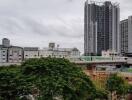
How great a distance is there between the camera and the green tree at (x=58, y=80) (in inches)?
653

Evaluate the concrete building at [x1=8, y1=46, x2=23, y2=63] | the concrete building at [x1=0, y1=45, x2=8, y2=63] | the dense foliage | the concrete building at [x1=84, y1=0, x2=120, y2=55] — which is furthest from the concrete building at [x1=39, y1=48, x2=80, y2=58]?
the dense foliage

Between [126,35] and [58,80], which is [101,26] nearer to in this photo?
[126,35]

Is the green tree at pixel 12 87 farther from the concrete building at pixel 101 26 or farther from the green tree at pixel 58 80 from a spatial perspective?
the concrete building at pixel 101 26

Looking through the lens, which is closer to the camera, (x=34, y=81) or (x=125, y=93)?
(x=34, y=81)

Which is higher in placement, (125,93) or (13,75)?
(13,75)

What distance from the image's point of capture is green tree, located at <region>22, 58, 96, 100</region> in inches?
653

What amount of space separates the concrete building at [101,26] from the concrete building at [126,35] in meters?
2.00

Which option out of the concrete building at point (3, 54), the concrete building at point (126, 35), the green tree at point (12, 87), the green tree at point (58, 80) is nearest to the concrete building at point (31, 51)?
the concrete building at point (3, 54)

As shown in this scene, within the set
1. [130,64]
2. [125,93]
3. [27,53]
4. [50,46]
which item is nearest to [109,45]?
[50,46]

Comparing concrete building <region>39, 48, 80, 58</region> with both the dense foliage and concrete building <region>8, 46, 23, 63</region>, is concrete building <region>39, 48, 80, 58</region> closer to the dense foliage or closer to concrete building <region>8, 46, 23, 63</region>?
concrete building <region>8, 46, 23, 63</region>

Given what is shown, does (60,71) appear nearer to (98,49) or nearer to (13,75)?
(13,75)

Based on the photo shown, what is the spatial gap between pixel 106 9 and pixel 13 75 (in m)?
100

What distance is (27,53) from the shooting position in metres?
111

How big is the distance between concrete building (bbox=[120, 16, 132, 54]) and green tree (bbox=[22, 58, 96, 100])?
95996 millimetres
